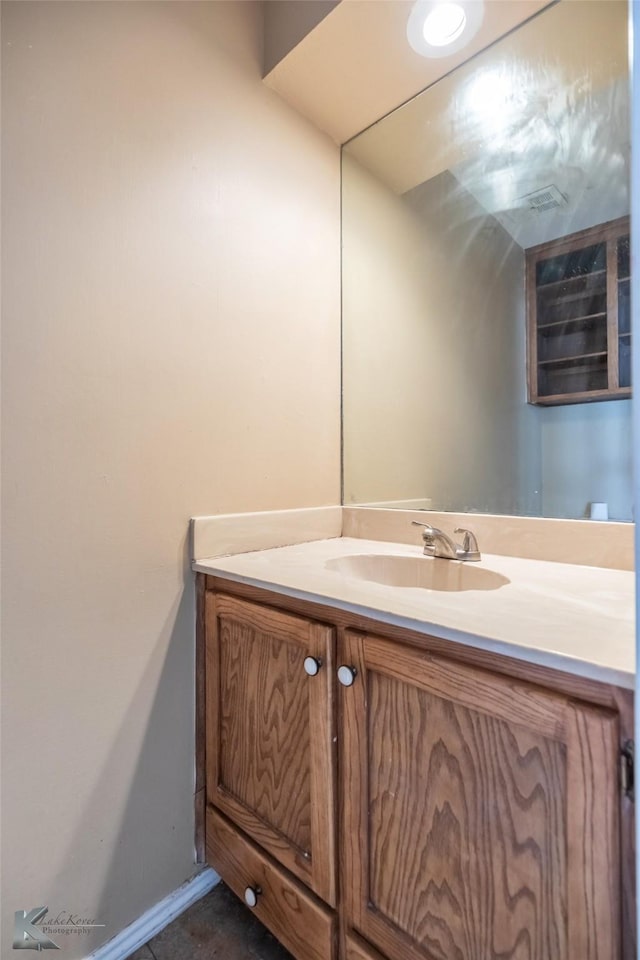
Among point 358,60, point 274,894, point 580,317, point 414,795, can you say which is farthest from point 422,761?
point 358,60

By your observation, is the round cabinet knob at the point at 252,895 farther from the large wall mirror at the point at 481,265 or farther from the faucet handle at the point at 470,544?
the large wall mirror at the point at 481,265

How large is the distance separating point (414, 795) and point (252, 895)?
0.55 meters

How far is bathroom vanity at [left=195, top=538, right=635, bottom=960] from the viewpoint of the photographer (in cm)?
51

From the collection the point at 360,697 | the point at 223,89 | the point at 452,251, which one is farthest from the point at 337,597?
the point at 223,89

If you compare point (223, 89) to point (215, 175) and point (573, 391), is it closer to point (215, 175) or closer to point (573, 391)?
point (215, 175)

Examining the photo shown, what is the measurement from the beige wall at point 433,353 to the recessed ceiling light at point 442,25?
32cm

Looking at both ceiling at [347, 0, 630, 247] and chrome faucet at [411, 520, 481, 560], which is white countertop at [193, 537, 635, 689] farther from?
ceiling at [347, 0, 630, 247]

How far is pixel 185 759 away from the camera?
3.46 feet

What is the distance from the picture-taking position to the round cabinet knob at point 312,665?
30.9 inches

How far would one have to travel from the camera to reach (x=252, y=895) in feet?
3.00

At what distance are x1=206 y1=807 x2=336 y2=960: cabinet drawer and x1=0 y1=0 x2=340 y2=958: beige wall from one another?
0.34ft

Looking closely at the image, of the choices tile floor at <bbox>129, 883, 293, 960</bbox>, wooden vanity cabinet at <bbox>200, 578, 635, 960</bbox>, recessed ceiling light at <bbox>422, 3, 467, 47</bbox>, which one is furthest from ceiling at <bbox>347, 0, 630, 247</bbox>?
tile floor at <bbox>129, 883, 293, 960</bbox>

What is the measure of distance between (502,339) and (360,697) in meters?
1.09

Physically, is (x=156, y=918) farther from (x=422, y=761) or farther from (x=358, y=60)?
(x=358, y=60)
